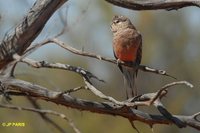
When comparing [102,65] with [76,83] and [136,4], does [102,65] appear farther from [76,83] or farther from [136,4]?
[136,4]

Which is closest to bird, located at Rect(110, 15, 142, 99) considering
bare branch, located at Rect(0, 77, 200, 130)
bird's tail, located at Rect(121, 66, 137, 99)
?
bird's tail, located at Rect(121, 66, 137, 99)

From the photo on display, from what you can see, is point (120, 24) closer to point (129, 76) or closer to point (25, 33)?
point (129, 76)

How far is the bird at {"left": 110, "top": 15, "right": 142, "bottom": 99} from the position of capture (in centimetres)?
579

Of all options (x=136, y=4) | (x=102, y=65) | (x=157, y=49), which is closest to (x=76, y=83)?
(x=102, y=65)

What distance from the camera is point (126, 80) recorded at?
5.79 metres

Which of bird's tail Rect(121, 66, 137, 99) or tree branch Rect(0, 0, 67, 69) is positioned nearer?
tree branch Rect(0, 0, 67, 69)

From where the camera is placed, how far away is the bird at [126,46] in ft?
19.0

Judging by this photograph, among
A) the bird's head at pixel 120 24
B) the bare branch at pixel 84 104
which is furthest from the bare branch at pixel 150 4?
the bird's head at pixel 120 24

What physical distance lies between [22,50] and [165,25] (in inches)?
495

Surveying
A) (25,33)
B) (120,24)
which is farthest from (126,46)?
(25,33)

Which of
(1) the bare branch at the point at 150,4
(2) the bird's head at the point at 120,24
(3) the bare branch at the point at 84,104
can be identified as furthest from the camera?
(2) the bird's head at the point at 120,24

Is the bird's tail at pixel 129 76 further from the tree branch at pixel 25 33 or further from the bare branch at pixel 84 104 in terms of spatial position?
the tree branch at pixel 25 33

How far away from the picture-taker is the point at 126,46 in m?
5.99

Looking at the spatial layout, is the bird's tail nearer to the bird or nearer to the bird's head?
the bird
